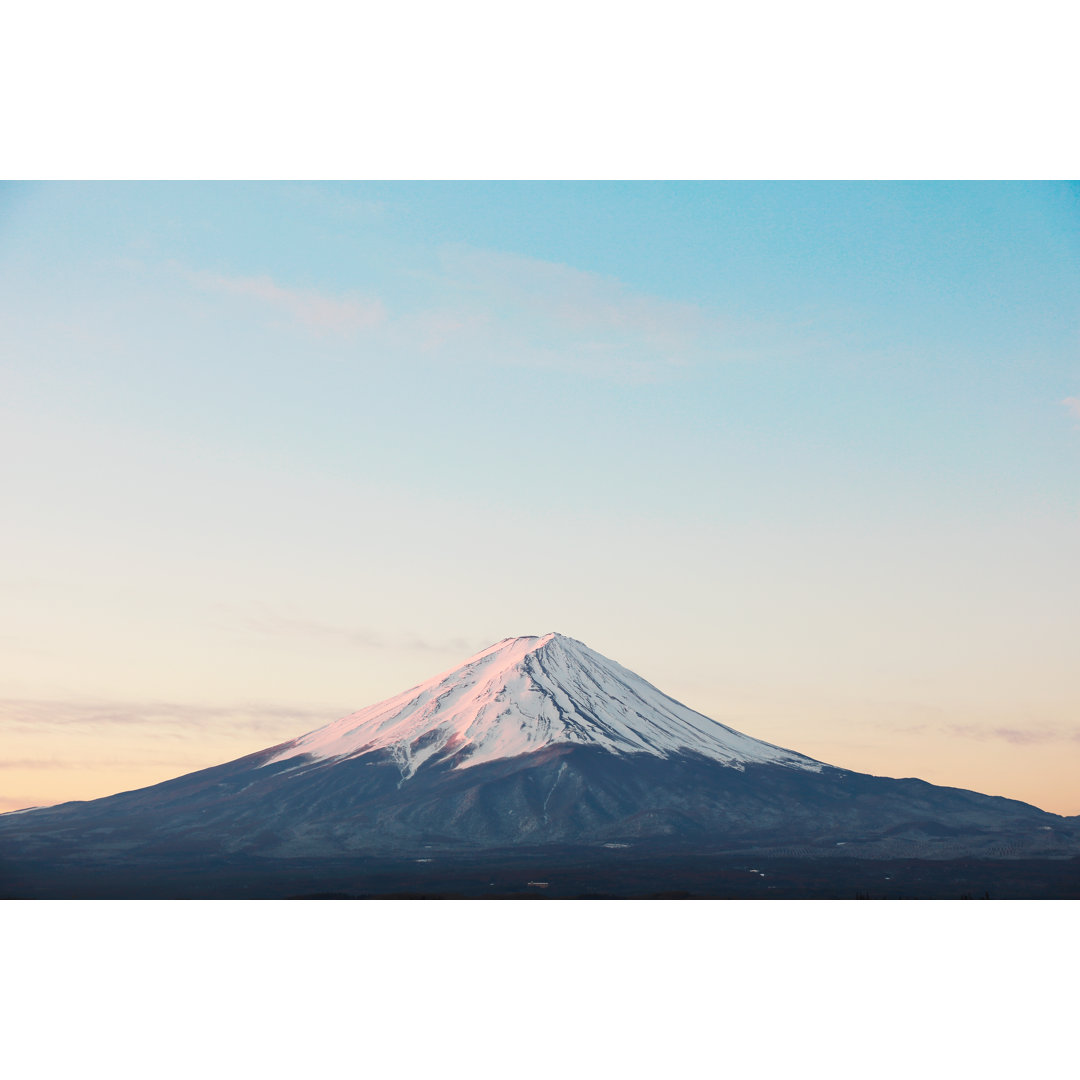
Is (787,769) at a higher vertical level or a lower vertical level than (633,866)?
higher

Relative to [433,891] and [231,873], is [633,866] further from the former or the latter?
[231,873]

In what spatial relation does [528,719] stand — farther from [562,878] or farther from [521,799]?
[562,878]

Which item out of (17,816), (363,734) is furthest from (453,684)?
(17,816)

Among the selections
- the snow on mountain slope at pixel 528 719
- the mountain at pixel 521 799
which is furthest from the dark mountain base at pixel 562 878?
the snow on mountain slope at pixel 528 719

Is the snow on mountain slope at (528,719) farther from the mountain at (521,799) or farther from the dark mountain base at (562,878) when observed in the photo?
the dark mountain base at (562,878)

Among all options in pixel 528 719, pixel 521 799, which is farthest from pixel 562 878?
pixel 528 719

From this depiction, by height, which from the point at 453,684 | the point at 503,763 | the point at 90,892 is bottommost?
the point at 90,892

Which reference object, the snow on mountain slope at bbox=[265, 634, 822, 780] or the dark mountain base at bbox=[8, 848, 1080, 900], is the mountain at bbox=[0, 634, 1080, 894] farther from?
the dark mountain base at bbox=[8, 848, 1080, 900]
